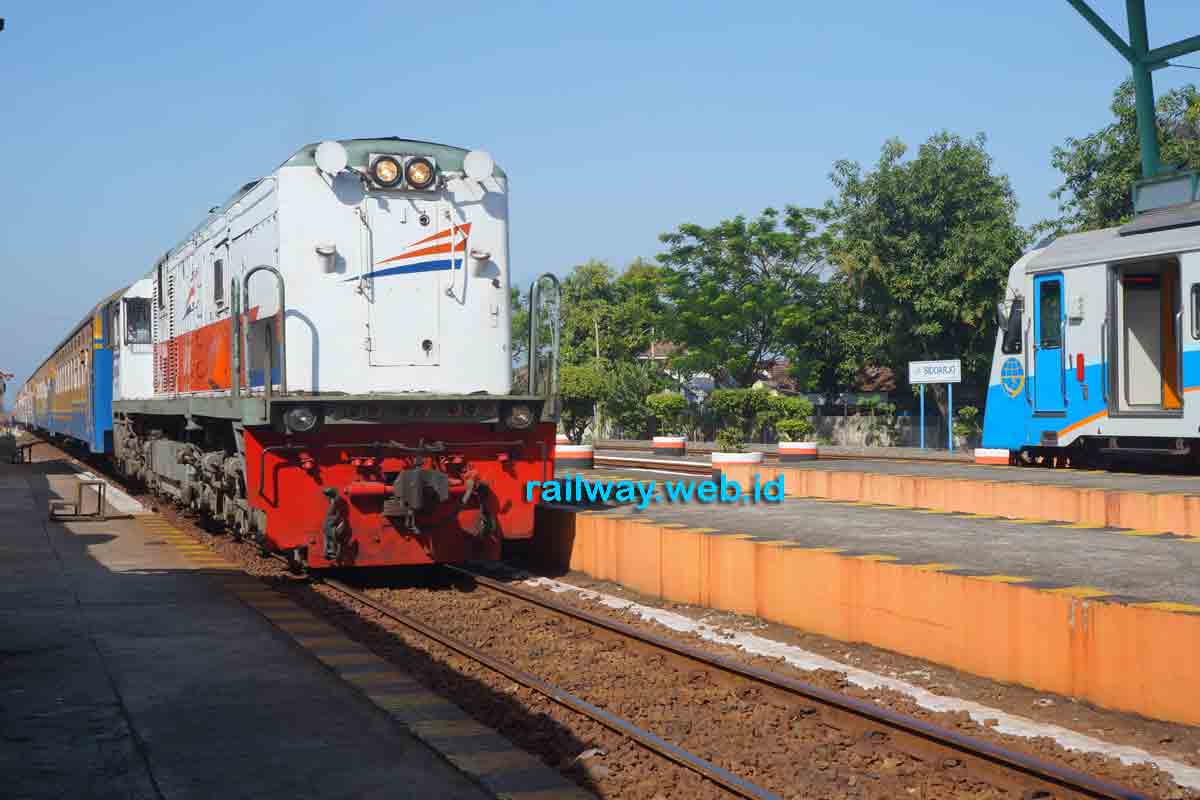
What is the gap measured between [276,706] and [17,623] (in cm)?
355

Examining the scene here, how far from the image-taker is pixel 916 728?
20.2ft

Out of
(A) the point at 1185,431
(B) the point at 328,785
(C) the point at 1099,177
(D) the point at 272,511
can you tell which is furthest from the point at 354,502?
(C) the point at 1099,177

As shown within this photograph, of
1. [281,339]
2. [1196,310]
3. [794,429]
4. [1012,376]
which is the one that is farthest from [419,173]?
[794,429]

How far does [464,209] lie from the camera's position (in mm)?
11773

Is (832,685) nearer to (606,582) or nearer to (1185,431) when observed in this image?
(606,582)

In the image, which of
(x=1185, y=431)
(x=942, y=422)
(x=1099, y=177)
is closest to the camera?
(x=1185, y=431)

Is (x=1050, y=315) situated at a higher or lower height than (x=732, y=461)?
higher

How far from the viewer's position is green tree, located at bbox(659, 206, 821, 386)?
4519 cm

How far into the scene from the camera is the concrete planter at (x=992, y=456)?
20312 millimetres

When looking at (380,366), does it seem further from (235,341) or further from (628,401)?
(628,401)

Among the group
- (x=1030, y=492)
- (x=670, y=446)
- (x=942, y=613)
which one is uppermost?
(x=670, y=446)

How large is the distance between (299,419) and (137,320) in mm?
11471

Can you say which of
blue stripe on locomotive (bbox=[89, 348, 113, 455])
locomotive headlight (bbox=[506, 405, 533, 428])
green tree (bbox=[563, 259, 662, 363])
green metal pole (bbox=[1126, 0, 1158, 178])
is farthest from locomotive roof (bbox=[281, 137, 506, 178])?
green tree (bbox=[563, 259, 662, 363])

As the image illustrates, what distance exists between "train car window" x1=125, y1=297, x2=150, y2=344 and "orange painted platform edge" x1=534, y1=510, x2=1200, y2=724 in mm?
11784
